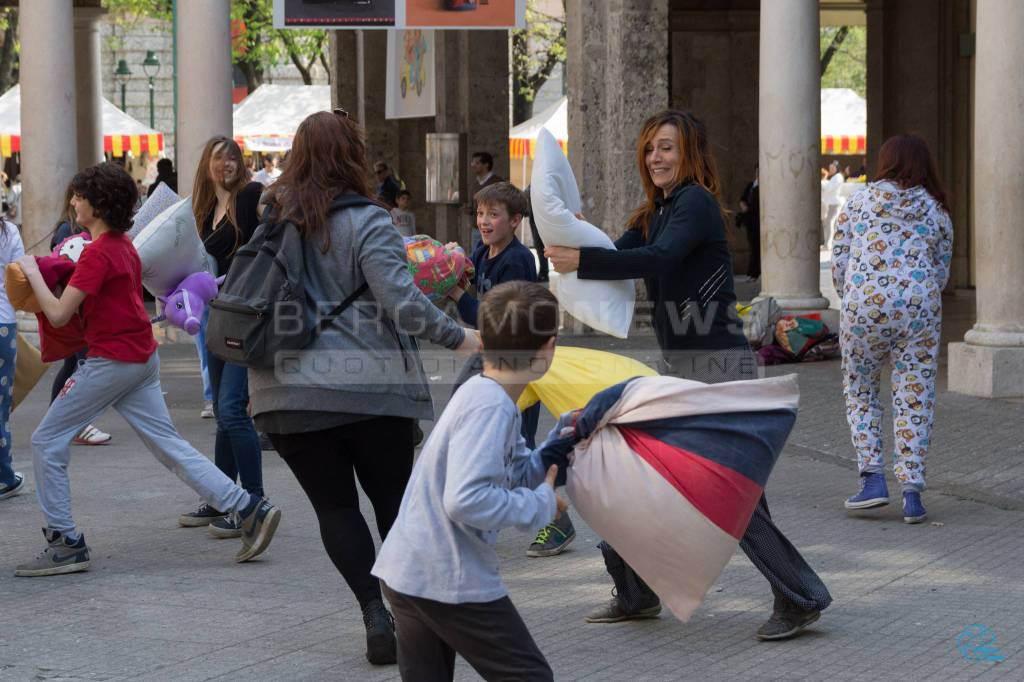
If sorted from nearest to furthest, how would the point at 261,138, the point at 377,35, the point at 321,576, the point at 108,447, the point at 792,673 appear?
1. the point at 792,673
2. the point at 321,576
3. the point at 108,447
4. the point at 377,35
5. the point at 261,138

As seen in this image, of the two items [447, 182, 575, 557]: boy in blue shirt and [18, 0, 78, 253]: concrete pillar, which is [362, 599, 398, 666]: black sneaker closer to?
[447, 182, 575, 557]: boy in blue shirt

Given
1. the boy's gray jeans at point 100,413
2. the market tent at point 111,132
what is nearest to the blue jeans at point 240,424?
the boy's gray jeans at point 100,413

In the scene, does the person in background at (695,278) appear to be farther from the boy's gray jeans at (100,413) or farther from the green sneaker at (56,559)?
the green sneaker at (56,559)

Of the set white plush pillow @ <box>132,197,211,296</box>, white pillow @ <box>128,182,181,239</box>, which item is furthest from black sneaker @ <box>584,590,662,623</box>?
white pillow @ <box>128,182,181,239</box>


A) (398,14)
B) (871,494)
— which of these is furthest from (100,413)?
(398,14)

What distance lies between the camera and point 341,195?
5.14 metres

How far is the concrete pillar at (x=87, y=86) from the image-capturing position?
23312 mm

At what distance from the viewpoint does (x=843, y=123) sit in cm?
3678

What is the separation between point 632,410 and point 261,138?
2934cm

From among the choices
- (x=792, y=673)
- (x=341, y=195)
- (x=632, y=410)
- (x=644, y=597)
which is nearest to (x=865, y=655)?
(x=792, y=673)

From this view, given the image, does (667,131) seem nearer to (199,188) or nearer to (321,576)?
(321,576)

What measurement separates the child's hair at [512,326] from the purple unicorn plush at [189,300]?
11.8 ft

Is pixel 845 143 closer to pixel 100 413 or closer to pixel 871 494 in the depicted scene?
pixel 871 494

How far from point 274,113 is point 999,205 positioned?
2447 cm
